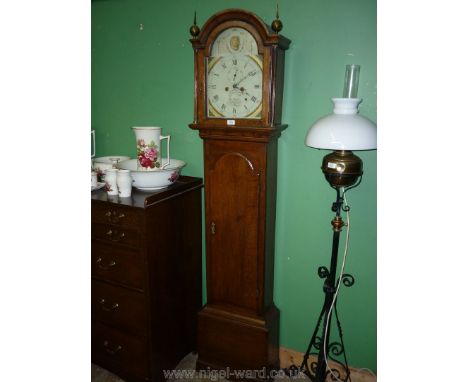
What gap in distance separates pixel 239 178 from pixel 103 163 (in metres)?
0.87

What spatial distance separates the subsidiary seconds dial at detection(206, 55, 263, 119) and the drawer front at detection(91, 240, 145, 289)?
78cm

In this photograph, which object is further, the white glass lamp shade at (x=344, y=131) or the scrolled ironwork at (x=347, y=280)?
the scrolled ironwork at (x=347, y=280)

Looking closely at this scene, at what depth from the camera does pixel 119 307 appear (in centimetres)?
189

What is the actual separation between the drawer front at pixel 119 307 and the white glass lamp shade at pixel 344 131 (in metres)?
1.12

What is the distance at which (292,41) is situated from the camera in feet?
5.88

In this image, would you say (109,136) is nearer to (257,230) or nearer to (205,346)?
(257,230)

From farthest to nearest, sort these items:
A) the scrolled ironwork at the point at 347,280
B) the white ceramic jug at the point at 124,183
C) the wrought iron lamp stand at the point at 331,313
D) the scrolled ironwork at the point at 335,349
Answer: the scrolled ironwork at the point at 335,349 < the white ceramic jug at the point at 124,183 < the scrolled ironwork at the point at 347,280 < the wrought iron lamp stand at the point at 331,313

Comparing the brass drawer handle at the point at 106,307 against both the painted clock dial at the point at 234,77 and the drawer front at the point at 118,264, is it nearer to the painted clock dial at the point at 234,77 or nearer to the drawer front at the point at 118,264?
the drawer front at the point at 118,264

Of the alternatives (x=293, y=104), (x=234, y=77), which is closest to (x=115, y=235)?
(x=234, y=77)

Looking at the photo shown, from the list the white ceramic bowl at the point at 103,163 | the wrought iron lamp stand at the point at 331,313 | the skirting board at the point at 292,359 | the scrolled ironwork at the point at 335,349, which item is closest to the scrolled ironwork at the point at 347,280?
the wrought iron lamp stand at the point at 331,313

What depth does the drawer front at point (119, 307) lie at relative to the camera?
6.03ft

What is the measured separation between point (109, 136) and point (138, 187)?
2.22 feet

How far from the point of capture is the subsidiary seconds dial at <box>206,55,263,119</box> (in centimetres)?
166
